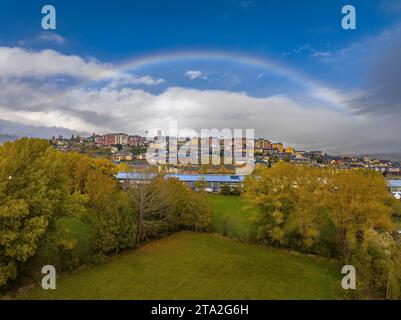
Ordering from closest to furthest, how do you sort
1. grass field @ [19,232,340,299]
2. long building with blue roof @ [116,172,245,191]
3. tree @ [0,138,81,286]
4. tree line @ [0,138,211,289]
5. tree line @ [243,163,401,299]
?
tree @ [0,138,81,286] → tree line @ [0,138,211,289] → grass field @ [19,232,340,299] → tree line @ [243,163,401,299] → long building with blue roof @ [116,172,245,191]

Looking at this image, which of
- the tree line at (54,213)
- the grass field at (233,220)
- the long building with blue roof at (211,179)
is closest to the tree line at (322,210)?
the grass field at (233,220)

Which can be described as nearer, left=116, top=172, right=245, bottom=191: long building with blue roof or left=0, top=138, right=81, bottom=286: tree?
left=0, top=138, right=81, bottom=286: tree

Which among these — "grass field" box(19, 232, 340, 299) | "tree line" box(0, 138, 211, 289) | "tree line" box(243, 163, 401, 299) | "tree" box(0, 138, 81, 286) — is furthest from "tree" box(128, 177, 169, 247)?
"tree line" box(243, 163, 401, 299)

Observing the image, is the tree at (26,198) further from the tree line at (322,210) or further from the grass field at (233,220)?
the grass field at (233,220)

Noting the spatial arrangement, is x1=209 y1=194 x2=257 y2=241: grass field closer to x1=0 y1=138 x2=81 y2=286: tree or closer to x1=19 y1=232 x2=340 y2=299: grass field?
x1=19 y1=232 x2=340 y2=299: grass field

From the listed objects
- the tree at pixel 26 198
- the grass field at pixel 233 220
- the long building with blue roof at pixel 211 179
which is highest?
the tree at pixel 26 198

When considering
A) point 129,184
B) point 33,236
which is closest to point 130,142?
point 129,184

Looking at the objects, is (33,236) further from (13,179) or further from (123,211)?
(123,211)

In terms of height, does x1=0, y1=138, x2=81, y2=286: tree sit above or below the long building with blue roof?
above
